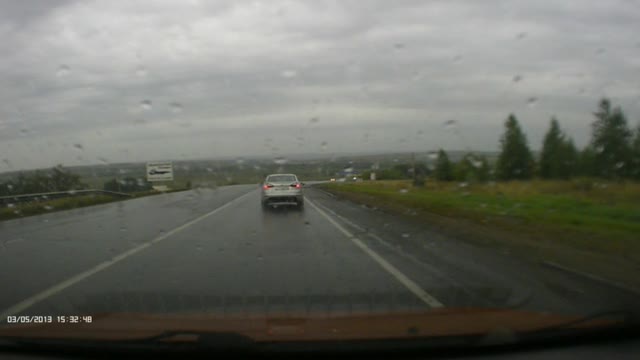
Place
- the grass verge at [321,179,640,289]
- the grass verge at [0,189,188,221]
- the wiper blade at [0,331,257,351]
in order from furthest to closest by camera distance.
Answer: the grass verge at [0,189,188,221] → the grass verge at [321,179,640,289] → the wiper blade at [0,331,257,351]

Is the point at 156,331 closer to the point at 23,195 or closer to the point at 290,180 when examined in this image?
the point at 290,180

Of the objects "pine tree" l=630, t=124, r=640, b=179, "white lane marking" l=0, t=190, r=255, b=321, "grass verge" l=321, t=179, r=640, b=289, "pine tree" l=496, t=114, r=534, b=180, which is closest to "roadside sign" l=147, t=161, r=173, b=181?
"grass verge" l=321, t=179, r=640, b=289

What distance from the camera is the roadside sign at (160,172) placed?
3741 cm

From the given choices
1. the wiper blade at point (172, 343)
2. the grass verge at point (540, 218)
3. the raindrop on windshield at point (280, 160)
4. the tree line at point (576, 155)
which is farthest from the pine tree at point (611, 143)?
the wiper blade at point (172, 343)

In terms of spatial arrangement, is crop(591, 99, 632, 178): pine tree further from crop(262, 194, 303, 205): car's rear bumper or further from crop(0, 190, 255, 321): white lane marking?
crop(0, 190, 255, 321): white lane marking

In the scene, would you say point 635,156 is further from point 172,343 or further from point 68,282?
point 172,343

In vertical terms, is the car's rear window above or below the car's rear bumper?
above

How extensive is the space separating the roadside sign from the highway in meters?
20.8

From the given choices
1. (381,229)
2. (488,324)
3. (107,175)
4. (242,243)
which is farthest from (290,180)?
(488,324)

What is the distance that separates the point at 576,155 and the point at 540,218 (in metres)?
35.4

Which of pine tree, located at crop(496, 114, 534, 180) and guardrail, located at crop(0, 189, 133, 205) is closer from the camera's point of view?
guardrail, located at crop(0, 189, 133, 205)

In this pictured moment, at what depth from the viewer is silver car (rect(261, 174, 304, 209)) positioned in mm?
27047

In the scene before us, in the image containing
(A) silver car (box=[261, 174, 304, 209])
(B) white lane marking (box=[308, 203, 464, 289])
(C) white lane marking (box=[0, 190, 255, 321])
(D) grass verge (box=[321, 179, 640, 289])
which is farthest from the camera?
(A) silver car (box=[261, 174, 304, 209])

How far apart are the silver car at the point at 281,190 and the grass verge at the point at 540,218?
3403 mm
